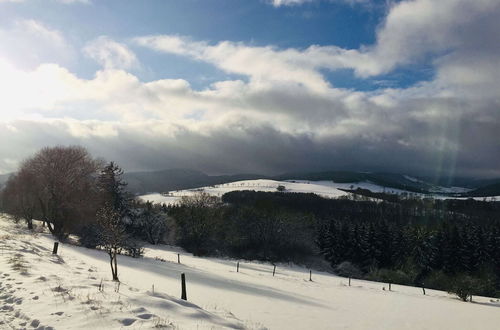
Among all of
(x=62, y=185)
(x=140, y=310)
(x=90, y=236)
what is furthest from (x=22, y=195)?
(x=140, y=310)

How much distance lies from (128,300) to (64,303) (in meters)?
1.86

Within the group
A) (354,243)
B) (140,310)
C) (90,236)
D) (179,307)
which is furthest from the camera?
(354,243)

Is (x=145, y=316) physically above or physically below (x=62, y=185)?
below

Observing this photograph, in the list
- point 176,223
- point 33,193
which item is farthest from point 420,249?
point 33,193

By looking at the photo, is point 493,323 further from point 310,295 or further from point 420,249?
point 420,249

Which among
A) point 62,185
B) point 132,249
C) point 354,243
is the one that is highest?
point 62,185

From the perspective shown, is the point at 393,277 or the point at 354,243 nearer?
the point at 393,277

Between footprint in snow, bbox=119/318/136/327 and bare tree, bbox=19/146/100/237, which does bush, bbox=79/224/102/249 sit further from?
footprint in snow, bbox=119/318/136/327

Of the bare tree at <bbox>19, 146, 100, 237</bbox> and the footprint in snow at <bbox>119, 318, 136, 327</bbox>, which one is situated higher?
the bare tree at <bbox>19, 146, 100, 237</bbox>

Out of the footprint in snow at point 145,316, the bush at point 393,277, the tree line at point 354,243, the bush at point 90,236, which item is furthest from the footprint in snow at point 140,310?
the tree line at point 354,243

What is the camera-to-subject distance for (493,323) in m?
18.9

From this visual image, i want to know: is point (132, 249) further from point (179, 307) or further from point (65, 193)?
point (179, 307)

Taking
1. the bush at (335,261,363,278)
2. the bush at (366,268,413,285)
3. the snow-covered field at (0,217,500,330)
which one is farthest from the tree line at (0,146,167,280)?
the bush at (335,261,363,278)

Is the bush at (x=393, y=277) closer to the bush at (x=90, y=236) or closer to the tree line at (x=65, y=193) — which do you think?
the tree line at (x=65, y=193)
